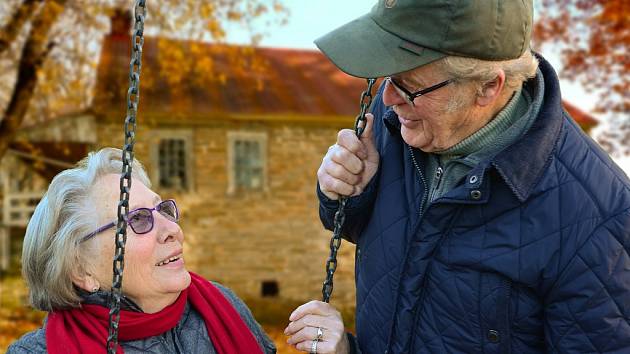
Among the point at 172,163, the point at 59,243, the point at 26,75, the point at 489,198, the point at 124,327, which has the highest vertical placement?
the point at 26,75

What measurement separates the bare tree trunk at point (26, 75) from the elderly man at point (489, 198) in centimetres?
940

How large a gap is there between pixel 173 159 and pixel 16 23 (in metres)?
4.48

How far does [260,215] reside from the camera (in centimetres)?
1389

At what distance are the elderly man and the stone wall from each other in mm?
11792

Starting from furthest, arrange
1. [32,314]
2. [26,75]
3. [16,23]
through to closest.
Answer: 1. [32,314]
2. [26,75]
3. [16,23]

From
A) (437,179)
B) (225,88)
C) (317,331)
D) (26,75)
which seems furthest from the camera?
(225,88)

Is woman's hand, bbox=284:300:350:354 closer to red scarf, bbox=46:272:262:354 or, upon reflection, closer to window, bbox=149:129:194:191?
red scarf, bbox=46:272:262:354

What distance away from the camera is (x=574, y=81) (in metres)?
14.7

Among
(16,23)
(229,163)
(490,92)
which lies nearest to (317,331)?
(490,92)

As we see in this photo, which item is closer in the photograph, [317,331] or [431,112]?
[431,112]

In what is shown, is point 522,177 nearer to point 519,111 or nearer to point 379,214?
point 519,111

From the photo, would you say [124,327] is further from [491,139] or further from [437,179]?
[491,139]

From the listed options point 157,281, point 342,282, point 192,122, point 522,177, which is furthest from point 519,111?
point 342,282

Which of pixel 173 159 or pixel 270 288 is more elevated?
pixel 173 159
